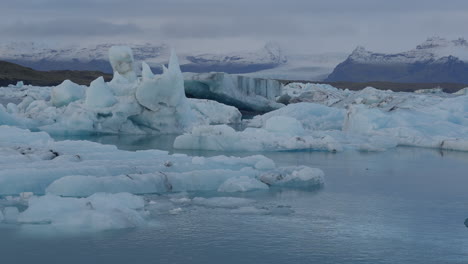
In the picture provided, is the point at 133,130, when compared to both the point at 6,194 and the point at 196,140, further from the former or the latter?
the point at 6,194

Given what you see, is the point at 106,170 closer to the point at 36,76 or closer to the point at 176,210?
the point at 176,210

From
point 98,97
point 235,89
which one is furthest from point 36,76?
point 98,97

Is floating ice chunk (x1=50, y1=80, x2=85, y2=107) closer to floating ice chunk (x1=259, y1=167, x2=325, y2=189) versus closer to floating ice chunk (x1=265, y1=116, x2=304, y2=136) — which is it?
floating ice chunk (x1=265, y1=116, x2=304, y2=136)

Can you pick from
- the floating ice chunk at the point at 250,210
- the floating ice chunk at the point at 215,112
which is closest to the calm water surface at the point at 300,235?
the floating ice chunk at the point at 250,210

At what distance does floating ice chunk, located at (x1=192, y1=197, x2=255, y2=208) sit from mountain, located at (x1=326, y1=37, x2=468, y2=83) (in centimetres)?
16372

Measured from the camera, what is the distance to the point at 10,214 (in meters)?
6.47

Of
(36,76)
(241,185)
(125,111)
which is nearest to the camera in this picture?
(241,185)

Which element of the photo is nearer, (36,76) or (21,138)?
(21,138)

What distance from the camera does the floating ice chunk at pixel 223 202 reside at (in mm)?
7485

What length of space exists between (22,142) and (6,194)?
130 inches

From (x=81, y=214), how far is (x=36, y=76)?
61.3m

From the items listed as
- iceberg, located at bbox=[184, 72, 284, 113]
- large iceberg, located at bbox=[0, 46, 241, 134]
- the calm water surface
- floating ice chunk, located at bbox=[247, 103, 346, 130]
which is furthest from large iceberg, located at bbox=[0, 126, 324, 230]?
iceberg, located at bbox=[184, 72, 284, 113]

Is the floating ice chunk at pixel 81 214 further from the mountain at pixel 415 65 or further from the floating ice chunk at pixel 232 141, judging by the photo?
the mountain at pixel 415 65

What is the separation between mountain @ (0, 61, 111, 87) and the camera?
58.9 meters
